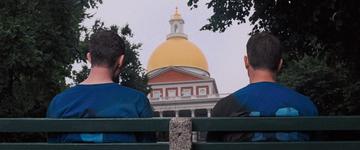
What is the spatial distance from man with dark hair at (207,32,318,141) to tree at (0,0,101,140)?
14497 mm

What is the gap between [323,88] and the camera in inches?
1150

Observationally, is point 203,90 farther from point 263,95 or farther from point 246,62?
point 263,95

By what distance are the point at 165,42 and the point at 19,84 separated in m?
83.3

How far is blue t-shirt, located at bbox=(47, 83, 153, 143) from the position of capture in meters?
3.42

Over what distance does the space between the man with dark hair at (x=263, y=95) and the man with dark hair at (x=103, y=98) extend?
0.45 metres

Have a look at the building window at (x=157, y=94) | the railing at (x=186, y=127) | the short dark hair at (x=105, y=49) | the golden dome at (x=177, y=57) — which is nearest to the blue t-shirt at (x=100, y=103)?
the short dark hair at (x=105, y=49)

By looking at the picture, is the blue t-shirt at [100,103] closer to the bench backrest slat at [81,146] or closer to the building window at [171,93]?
the bench backrest slat at [81,146]

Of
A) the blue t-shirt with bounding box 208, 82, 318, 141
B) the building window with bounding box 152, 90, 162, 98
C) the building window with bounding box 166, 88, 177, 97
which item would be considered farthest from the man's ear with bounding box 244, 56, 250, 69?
the building window with bounding box 166, 88, 177, 97

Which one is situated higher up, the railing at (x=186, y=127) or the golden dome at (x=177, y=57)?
the golden dome at (x=177, y=57)

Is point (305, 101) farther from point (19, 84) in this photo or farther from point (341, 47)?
point (19, 84)

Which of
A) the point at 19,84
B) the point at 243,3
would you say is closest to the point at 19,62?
the point at 19,84

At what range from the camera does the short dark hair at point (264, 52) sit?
11.7ft

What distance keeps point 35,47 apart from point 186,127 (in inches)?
622

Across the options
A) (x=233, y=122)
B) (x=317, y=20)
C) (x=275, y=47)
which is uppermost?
(x=317, y=20)
